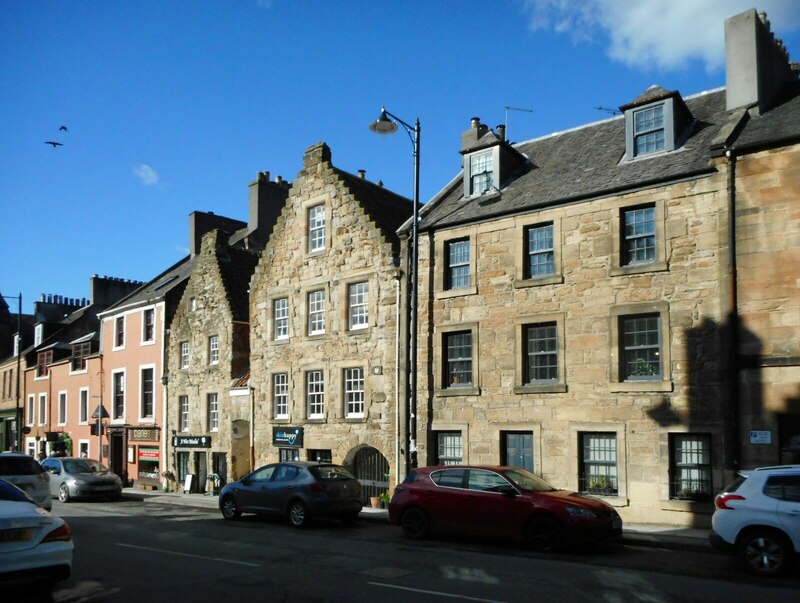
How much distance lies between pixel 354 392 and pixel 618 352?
942cm

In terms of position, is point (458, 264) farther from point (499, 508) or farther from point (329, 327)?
point (499, 508)

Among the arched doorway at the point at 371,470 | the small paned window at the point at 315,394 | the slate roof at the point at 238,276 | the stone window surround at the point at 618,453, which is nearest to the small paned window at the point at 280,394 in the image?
the small paned window at the point at 315,394

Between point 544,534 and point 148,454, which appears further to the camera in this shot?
point 148,454

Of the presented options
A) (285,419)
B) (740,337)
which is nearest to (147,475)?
(285,419)

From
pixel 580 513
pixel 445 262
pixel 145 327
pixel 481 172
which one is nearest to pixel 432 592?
pixel 580 513

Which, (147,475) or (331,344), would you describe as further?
(147,475)

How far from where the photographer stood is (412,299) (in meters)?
22.5

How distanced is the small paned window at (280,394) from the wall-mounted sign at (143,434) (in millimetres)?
9558

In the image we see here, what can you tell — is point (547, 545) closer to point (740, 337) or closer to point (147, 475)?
point (740, 337)

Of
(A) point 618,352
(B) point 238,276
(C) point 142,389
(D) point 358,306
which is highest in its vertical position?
(B) point 238,276

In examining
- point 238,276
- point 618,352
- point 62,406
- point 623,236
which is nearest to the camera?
point 618,352

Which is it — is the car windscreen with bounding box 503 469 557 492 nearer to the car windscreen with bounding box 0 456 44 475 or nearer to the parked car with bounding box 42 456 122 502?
the car windscreen with bounding box 0 456 44 475

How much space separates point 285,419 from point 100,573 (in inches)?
622

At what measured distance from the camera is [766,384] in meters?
17.2
